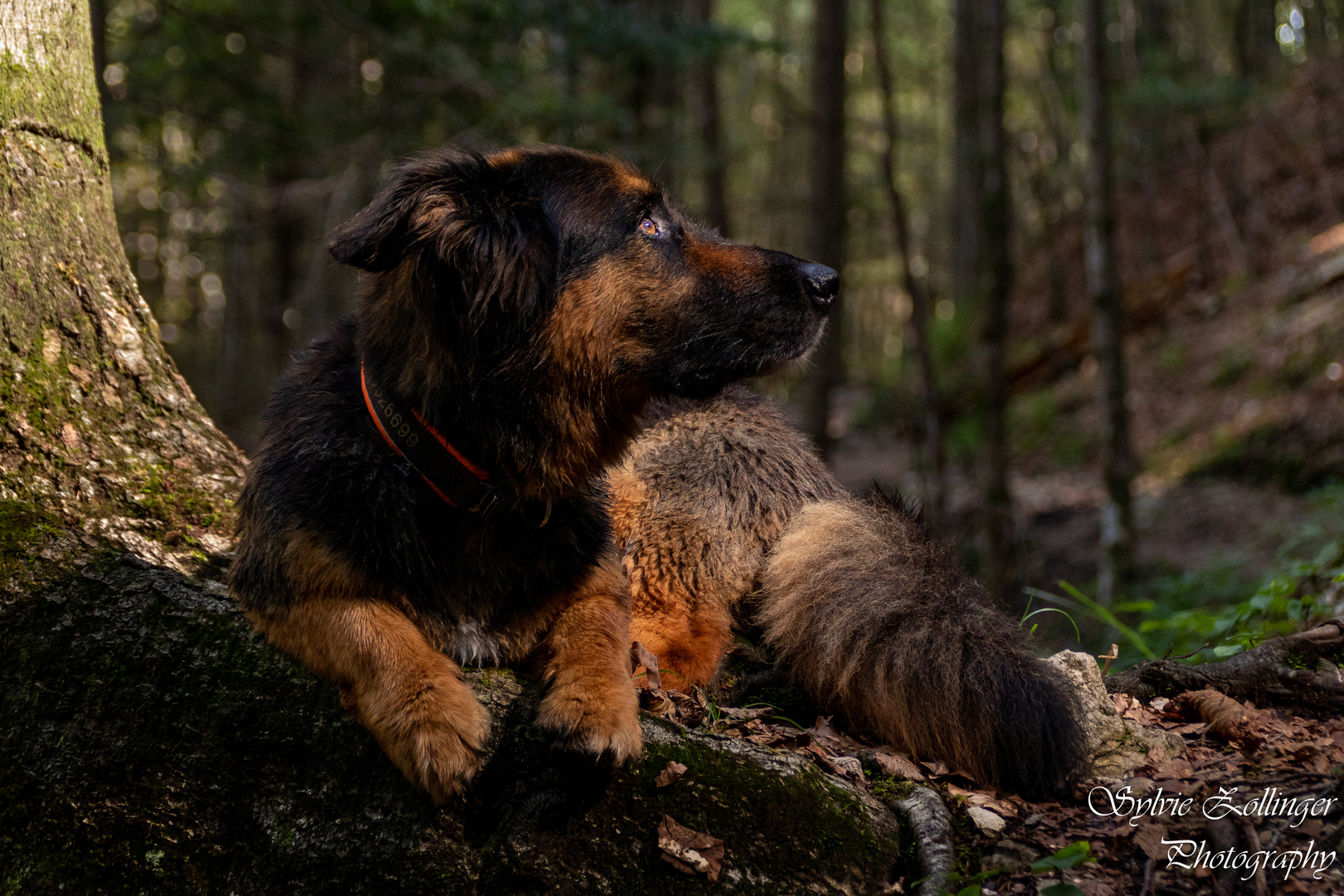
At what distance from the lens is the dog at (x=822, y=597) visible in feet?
9.59

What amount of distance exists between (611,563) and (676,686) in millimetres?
585

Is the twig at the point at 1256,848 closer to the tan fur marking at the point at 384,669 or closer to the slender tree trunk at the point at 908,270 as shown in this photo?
the tan fur marking at the point at 384,669

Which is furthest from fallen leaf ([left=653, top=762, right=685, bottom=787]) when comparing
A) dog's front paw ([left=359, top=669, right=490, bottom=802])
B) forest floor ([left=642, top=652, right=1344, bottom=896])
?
dog's front paw ([left=359, top=669, right=490, bottom=802])

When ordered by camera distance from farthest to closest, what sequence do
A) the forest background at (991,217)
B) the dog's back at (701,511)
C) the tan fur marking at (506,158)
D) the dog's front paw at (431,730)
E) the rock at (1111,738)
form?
the forest background at (991,217) → the dog's back at (701,511) → the tan fur marking at (506,158) → the rock at (1111,738) → the dog's front paw at (431,730)

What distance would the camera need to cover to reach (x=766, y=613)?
12.4 ft

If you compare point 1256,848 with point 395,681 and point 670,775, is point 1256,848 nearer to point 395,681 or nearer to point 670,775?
point 670,775

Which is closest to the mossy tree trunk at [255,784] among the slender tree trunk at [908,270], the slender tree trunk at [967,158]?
the slender tree trunk at [908,270]

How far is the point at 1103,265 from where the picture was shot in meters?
9.05

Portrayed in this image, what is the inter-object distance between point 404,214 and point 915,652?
7.07 feet

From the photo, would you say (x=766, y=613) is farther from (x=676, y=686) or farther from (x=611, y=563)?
(x=611, y=563)

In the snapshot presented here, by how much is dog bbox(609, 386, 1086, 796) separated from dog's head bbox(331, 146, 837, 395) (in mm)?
654

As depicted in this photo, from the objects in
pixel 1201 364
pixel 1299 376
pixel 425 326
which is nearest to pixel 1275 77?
pixel 1201 364

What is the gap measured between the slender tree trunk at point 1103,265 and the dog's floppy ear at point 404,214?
25.3ft

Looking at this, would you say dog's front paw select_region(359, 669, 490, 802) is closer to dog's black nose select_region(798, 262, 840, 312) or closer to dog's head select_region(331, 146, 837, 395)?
dog's head select_region(331, 146, 837, 395)
